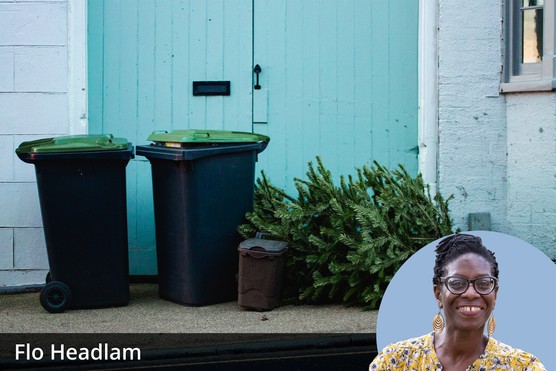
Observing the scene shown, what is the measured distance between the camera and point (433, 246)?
5.58ft

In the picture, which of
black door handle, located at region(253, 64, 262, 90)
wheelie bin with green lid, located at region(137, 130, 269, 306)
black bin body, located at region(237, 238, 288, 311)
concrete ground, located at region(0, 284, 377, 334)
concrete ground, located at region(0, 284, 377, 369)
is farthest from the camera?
black door handle, located at region(253, 64, 262, 90)

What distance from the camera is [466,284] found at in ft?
5.47

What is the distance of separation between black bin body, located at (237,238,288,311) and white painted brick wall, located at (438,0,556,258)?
6.64ft

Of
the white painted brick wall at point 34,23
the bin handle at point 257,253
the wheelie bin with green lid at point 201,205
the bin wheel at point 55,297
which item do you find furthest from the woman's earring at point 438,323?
the white painted brick wall at point 34,23

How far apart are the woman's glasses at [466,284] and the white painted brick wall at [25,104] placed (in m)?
7.14

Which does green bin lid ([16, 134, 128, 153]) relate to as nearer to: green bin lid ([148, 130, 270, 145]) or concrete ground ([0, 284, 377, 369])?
green bin lid ([148, 130, 270, 145])

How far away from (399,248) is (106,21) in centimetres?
344

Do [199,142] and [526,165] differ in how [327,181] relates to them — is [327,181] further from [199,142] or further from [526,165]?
[526,165]

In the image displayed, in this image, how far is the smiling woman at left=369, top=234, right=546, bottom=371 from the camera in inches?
64.9

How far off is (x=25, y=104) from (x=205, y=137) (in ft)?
6.72

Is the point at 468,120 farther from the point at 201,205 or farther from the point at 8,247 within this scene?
the point at 8,247

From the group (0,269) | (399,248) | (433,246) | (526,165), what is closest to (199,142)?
(399,248)

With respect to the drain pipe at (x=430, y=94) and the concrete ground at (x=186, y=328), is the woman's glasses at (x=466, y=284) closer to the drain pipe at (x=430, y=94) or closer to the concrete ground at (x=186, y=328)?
the concrete ground at (x=186, y=328)

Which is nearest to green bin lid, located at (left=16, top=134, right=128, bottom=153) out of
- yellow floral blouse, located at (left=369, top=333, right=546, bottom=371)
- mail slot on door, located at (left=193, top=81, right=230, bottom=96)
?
mail slot on door, located at (left=193, top=81, right=230, bottom=96)
